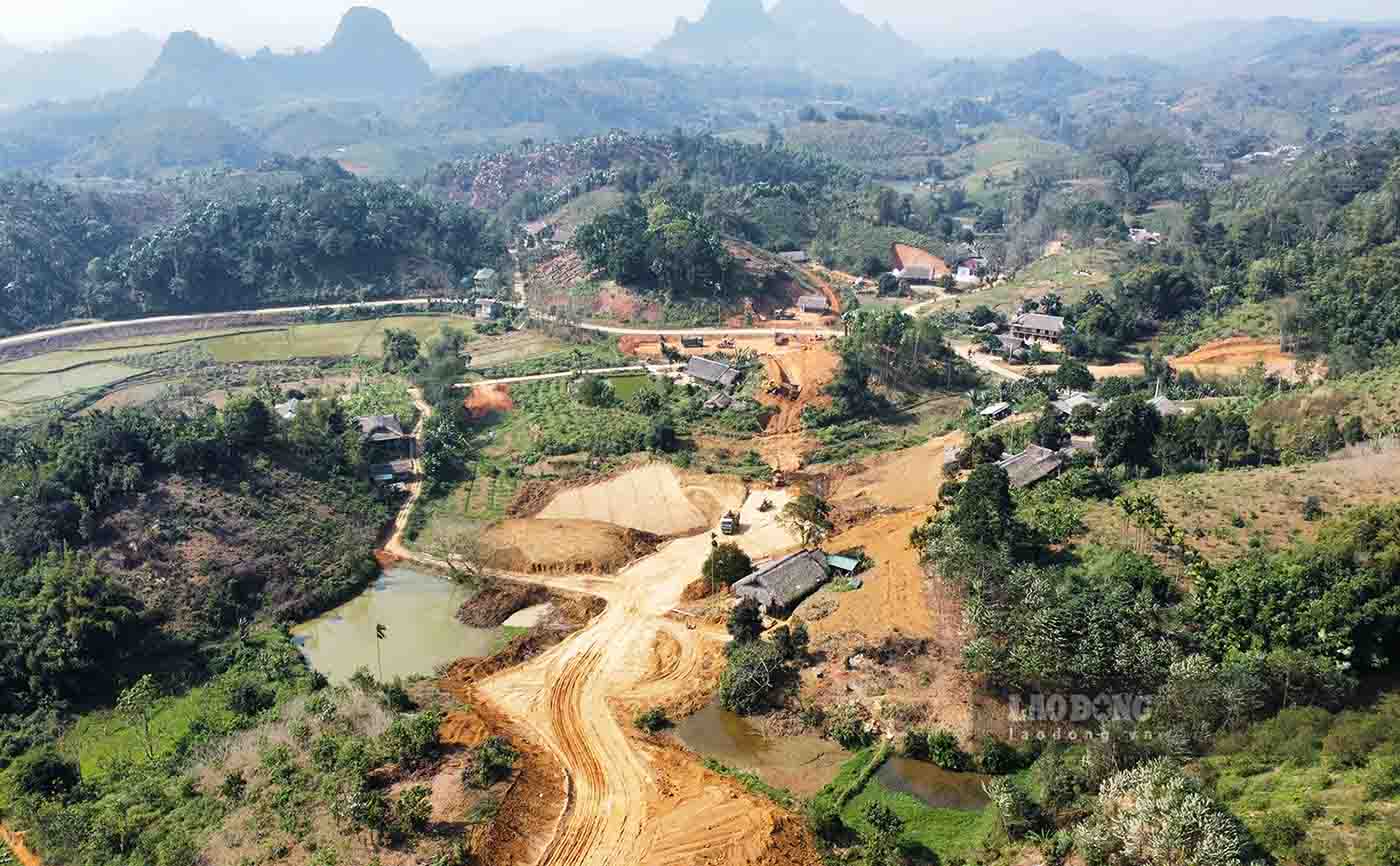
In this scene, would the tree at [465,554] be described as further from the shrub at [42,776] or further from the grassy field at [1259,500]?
the grassy field at [1259,500]

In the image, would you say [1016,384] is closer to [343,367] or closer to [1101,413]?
[1101,413]

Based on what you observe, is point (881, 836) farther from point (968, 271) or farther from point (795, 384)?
point (968, 271)

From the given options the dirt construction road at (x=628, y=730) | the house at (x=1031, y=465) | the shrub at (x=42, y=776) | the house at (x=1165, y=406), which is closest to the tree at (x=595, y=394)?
the dirt construction road at (x=628, y=730)

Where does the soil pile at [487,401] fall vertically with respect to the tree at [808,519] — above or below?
above

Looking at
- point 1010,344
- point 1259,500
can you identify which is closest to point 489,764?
point 1259,500

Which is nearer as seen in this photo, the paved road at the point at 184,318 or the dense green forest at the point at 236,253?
the paved road at the point at 184,318

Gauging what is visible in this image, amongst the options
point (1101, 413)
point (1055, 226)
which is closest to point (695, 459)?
point (1101, 413)
